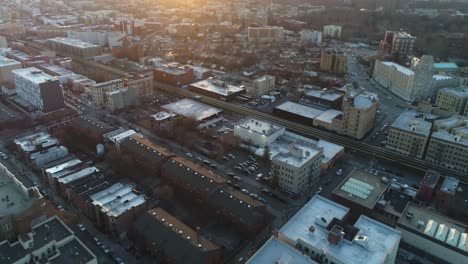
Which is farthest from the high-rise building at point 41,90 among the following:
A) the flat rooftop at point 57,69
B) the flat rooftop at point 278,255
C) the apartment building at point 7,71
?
the flat rooftop at point 278,255

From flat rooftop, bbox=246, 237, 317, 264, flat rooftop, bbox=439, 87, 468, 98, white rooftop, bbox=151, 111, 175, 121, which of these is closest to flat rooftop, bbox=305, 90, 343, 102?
flat rooftop, bbox=439, 87, 468, 98

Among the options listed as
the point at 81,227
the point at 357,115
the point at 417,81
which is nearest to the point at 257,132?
the point at 357,115

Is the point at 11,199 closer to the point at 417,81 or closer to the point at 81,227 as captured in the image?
the point at 81,227

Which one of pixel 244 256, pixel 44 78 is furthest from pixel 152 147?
pixel 44 78

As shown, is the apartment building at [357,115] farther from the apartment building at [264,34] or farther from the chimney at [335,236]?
the apartment building at [264,34]

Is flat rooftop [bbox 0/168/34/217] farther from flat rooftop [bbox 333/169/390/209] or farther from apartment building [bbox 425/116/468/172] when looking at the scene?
apartment building [bbox 425/116/468/172]

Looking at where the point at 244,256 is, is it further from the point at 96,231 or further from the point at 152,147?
the point at 152,147
